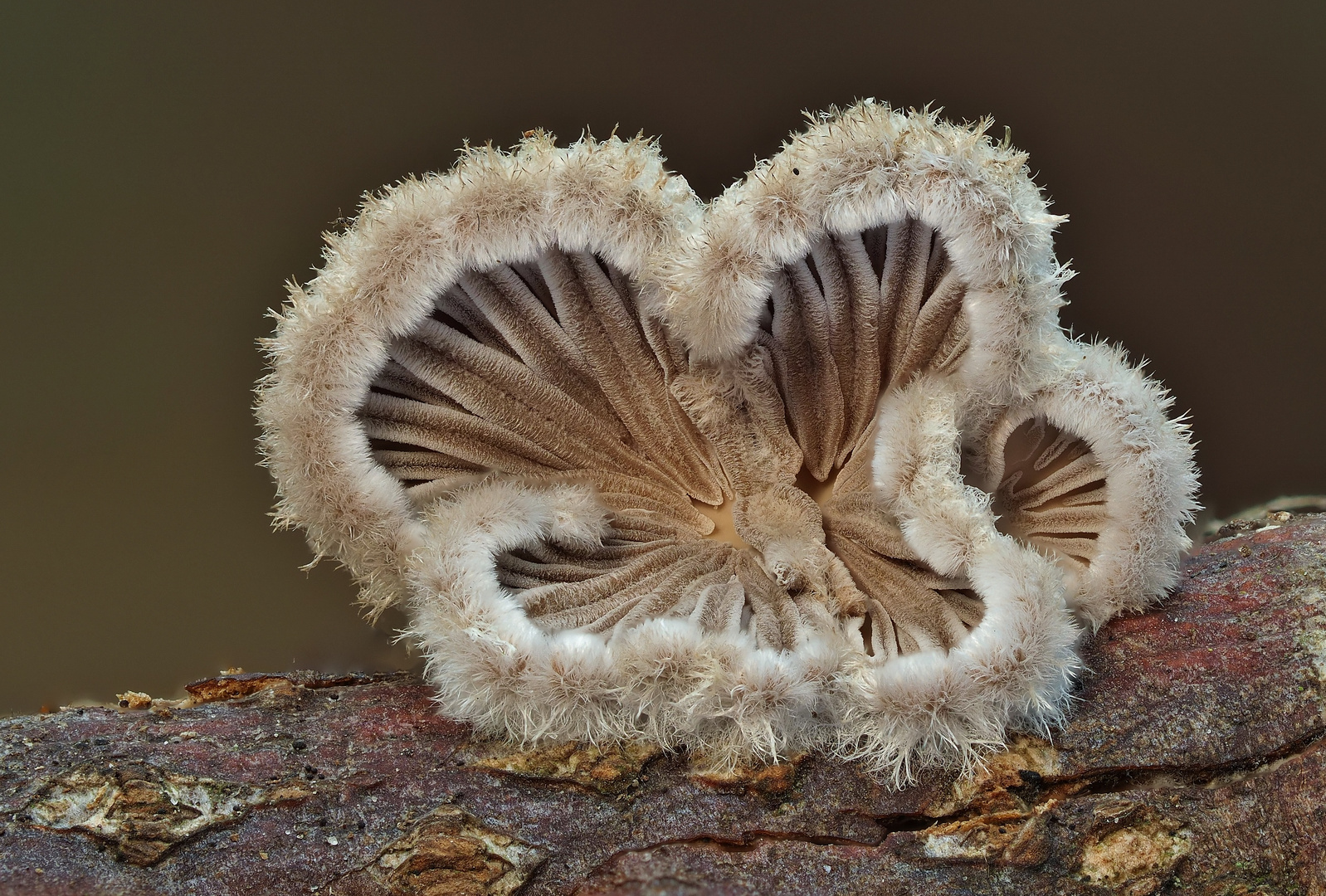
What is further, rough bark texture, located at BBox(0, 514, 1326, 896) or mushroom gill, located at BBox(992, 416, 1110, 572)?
mushroom gill, located at BBox(992, 416, 1110, 572)

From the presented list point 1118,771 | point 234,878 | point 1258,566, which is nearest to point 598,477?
point 234,878

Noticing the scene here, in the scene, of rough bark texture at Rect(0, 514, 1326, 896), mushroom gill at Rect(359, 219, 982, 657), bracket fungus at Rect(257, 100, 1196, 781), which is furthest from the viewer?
mushroom gill at Rect(359, 219, 982, 657)

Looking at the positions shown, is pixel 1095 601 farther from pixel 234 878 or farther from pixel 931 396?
pixel 234 878

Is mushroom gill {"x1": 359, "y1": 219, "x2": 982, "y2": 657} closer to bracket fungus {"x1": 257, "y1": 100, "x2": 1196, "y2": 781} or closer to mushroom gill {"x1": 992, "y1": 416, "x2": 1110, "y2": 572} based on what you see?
bracket fungus {"x1": 257, "y1": 100, "x2": 1196, "y2": 781}

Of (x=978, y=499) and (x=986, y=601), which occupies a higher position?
(x=978, y=499)

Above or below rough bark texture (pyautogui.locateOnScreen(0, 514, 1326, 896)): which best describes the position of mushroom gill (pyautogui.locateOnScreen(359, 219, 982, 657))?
above

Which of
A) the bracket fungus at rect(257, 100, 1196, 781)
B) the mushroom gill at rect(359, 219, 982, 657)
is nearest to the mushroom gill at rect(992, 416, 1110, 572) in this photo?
the bracket fungus at rect(257, 100, 1196, 781)
